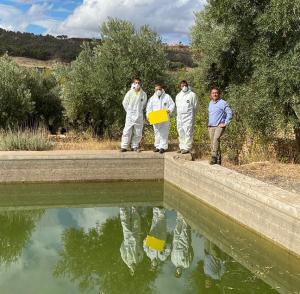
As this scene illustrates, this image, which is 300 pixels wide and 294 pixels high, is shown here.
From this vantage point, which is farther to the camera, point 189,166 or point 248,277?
point 189,166

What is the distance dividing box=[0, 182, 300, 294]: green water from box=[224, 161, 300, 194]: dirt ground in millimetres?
1207

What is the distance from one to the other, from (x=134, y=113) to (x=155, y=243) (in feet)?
15.3

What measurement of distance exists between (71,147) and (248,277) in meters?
7.47

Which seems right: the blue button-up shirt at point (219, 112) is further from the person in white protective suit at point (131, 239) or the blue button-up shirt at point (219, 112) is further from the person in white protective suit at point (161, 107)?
the person in white protective suit at point (131, 239)

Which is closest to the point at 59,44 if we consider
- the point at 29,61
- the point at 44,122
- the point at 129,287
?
the point at 29,61

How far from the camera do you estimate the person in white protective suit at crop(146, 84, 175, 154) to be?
11938 mm

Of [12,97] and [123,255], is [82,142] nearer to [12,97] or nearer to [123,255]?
[12,97]

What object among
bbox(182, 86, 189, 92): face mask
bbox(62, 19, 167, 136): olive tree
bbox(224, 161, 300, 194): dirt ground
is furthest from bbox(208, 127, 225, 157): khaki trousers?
bbox(62, 19, 167, 136): olive tree

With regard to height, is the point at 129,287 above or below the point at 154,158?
below

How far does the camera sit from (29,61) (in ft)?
158

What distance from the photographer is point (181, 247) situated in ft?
26.1

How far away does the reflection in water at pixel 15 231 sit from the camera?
295 inches

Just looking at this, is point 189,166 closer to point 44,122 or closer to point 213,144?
point 213,144

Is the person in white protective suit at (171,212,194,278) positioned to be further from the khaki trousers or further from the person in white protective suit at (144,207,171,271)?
the khaki trousers
